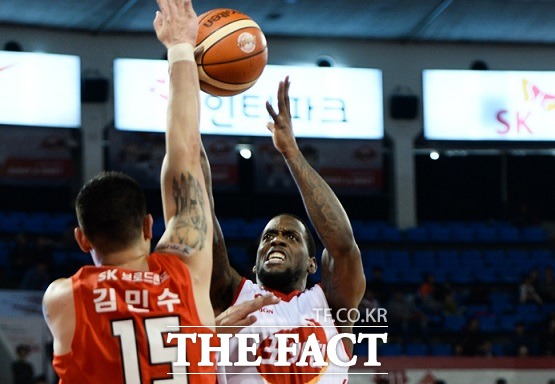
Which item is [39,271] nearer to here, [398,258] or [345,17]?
[398,258]

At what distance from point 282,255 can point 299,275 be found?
150mm

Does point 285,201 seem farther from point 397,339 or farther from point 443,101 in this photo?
point 397,339

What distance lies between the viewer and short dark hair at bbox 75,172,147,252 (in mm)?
2812

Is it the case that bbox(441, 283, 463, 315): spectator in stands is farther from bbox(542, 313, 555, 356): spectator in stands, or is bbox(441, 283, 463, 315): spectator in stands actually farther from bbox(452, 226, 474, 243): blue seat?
bbox(452, 226, 474, 243): blue seat

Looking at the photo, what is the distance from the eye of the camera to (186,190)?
116 inches

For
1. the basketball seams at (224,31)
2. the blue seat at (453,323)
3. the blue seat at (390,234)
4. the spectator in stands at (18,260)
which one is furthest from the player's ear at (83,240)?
the blue seat at (390,234)

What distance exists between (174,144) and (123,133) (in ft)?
46.0

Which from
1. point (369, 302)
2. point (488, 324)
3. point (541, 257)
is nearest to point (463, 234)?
point (541, 257)

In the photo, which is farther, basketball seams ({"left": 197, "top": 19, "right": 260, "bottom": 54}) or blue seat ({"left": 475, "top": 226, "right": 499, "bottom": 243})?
blue seat ({"left": 475, "top": 226, "right": 499, "bottom": 243})

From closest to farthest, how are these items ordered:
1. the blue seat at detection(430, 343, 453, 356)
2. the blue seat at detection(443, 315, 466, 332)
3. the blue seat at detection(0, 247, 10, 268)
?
the blue seat at detection(430, 343, 453, 356) → the blue seat at detection(0, 247, 10, 268) → the blue seat at detection(443, 315, 466, 332)

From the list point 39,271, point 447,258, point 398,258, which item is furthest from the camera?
point 447,258

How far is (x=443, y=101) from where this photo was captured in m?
18.0

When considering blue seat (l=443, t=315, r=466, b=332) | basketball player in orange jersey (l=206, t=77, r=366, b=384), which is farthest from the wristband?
blue seat (l=443, t=315, r=466, b=332)

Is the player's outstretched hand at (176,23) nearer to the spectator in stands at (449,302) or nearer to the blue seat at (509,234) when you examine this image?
the spectator in stands at (449,302)
